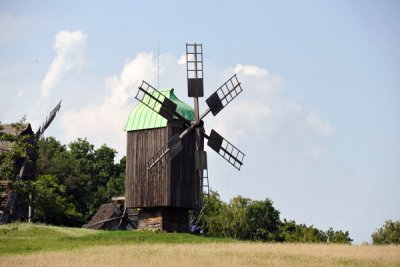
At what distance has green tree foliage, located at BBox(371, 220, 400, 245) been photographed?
74.6m

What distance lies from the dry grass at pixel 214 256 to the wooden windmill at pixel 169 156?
29.4 feet

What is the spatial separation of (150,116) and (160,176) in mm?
3538

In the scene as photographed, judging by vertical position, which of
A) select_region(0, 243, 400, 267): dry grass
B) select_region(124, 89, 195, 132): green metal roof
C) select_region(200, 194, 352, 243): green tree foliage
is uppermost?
select_region(124, 89, 195, 132): green metal roof

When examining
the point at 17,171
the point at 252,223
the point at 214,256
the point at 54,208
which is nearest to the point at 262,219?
the point at 252,223

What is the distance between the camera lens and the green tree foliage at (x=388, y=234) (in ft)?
245

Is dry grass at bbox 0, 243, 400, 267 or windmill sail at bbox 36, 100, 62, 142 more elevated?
windmill sail at bbox 36, 100, 62, 142

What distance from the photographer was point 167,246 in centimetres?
3425

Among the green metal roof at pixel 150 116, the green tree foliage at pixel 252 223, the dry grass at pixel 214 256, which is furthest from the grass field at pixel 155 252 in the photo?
the green tree foliage at pixel 252 223

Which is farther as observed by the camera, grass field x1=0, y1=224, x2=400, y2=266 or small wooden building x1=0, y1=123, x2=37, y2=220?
small wooden building x1=0, y1=123, x2=37, y2=220

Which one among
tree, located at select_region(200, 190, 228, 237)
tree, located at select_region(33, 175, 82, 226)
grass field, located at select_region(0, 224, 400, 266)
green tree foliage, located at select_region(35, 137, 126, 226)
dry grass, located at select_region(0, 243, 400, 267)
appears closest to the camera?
dry grass, located at select_region(0, 243, 400, 267)

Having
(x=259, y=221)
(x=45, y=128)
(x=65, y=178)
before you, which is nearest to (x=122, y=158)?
(x=65, y=178)

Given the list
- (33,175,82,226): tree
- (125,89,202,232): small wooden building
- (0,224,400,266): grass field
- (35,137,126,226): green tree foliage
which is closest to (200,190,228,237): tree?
(35,137,126,226): green tree foliage

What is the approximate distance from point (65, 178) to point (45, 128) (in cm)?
1626

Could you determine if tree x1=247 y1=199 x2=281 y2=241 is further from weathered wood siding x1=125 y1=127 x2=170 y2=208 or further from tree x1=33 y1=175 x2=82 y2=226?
weathered wood siding x1=125 y1=127 x2=170 y2=208
